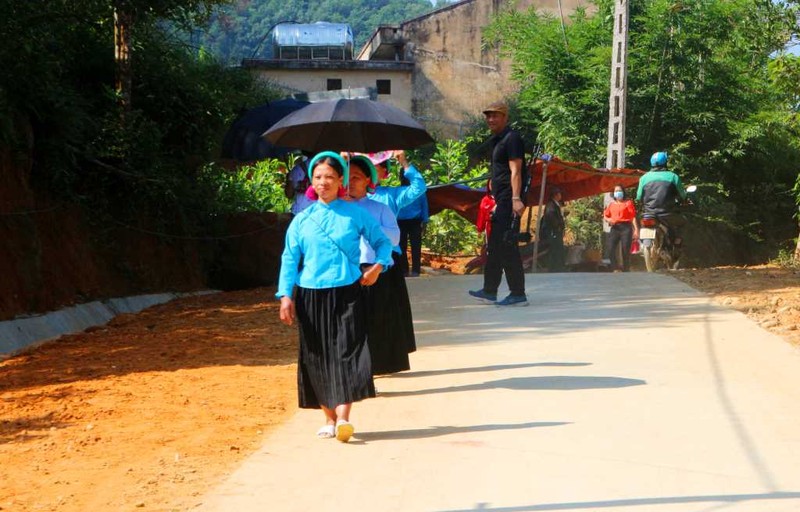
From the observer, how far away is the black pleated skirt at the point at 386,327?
7.99m

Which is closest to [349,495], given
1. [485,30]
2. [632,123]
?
[632,123]

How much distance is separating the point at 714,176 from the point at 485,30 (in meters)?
13.6

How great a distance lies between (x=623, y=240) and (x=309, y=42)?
84.9ft

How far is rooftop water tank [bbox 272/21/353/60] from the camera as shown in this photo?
1752 inches

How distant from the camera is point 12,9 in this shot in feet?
38.8

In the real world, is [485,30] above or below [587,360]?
above

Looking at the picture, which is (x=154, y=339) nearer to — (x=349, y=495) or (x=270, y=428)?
(x=270, y=428)

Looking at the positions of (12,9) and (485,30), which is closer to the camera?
(12,9)

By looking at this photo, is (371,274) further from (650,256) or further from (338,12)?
(338,12)

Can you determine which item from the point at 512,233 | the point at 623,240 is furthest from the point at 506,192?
the point at 623,240

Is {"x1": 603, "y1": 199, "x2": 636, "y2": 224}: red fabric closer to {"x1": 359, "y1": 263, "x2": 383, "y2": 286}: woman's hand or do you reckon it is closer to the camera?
the camera

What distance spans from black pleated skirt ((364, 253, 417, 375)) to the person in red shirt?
519 inches

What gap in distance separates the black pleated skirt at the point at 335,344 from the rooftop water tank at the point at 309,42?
38148 mm

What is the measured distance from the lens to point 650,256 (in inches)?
715
